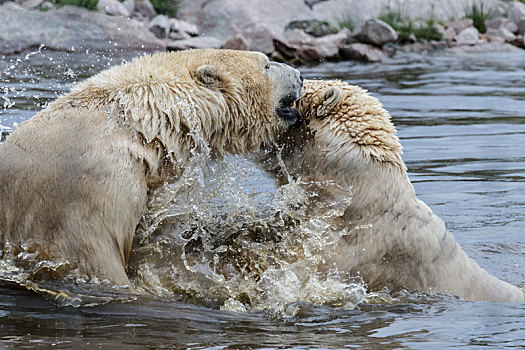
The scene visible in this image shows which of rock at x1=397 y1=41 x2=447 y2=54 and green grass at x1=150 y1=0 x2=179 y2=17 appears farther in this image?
green grass at x1=150 y1=0 x2=179 y2=17

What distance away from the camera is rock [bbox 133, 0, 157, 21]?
58.6 feet

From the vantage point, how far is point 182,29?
1683cm

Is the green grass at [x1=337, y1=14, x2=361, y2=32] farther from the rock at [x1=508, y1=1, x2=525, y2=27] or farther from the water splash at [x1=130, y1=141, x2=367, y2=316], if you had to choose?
the water splash at [x1=130, y1=141, x2=367, y2=316]

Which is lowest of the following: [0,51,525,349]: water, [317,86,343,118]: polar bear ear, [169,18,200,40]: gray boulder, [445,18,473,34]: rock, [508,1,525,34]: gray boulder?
[169,18,200,40]: gray boulder

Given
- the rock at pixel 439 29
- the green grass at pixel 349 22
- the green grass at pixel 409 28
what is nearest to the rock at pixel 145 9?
the green grass at pixel 349 22

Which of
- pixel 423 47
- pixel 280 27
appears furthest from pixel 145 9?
pixel 423 47

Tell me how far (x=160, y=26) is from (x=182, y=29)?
0.48 meters

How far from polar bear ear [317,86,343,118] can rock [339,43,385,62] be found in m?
11.5

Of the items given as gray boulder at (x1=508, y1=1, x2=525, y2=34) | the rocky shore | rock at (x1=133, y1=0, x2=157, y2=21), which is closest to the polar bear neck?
the rocky shore

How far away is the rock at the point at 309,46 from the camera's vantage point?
15477mm

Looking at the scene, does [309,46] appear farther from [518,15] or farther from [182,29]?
[518,15]

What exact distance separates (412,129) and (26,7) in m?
9.10

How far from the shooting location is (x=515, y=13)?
2011cm

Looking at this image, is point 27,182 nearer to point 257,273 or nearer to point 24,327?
point 24,327
